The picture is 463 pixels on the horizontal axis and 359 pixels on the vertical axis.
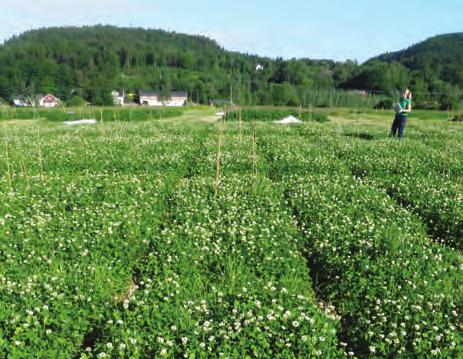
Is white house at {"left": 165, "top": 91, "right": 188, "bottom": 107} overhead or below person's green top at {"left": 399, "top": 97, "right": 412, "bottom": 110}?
overhead

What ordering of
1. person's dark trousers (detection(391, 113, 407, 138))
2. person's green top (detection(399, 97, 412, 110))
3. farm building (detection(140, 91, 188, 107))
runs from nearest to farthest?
person's green top (detection(399, 97, 412, 110))
person's dark trousers (detection(391, 113, 407, 138))
farm building (detection(140, 91, 188, 107))

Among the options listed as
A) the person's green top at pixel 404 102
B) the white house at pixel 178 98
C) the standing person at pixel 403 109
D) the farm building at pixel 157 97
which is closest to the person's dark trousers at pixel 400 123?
the standing person at pixel 403 109

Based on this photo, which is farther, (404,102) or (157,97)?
(157,97)

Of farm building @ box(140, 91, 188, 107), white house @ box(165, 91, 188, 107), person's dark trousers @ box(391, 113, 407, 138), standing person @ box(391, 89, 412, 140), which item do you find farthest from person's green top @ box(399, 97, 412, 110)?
white house @ box(165, 91, 188, 107)

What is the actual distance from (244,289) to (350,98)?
142 metres

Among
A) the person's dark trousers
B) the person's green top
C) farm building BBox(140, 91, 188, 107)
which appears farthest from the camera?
farm building BBox(140, 91, 188, 107)

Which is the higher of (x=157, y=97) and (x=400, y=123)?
(x=157, y=97)

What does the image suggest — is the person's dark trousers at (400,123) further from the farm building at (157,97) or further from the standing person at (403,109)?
the farm building at (157,97)

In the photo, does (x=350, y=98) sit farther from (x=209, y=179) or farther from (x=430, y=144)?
(x=209, y=179)

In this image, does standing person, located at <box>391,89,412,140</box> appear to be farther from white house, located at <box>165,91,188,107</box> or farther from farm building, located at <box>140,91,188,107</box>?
white house, located at <box>165,91,188,107</box>

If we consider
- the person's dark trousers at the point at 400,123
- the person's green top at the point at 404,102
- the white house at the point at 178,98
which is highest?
the white house at the point at 178,98

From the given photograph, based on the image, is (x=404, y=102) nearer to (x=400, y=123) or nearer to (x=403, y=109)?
(x=403, y=109)

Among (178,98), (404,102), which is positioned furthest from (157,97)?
(404,102)

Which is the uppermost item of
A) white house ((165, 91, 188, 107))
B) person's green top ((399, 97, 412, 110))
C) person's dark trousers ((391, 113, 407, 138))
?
white house ((165, 91, 188, 107))
